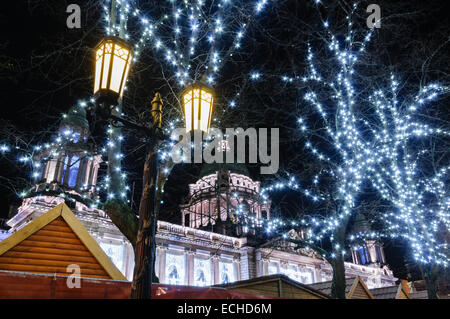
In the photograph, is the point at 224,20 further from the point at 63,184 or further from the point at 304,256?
the point at 304,256

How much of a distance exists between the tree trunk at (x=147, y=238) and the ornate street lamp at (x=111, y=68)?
3.16 feet

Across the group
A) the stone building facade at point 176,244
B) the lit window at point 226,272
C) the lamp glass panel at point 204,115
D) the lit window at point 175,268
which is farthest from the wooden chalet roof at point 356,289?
the lit window at point 226,272

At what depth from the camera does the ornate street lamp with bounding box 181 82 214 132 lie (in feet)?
16.0

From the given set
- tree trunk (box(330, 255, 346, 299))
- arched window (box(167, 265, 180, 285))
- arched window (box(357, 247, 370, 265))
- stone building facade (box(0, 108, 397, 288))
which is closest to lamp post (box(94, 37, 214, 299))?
tree trunk (box(330, 255, 346, 299))

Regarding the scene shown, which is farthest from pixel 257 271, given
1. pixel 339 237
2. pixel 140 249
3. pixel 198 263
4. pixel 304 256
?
pixel 140 249

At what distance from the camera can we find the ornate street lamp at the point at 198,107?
4871 millimetres

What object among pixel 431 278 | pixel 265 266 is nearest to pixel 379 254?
pixel 265 266

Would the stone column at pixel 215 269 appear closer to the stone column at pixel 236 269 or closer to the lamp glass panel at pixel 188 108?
the stone column at pixel 236 269

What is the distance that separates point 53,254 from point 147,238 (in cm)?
441

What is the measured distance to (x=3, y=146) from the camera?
10727 millimetres

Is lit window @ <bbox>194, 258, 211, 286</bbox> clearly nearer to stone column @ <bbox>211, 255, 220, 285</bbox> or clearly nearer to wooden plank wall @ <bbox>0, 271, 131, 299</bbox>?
stone column @ <bbox>211, 255, 220, 285</bbox>

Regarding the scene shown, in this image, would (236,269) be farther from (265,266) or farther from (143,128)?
(143,128)

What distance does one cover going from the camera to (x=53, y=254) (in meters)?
7.48

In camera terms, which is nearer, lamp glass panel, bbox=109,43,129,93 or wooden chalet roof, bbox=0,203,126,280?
lamp glass panel, bbox=109,43,129,93
